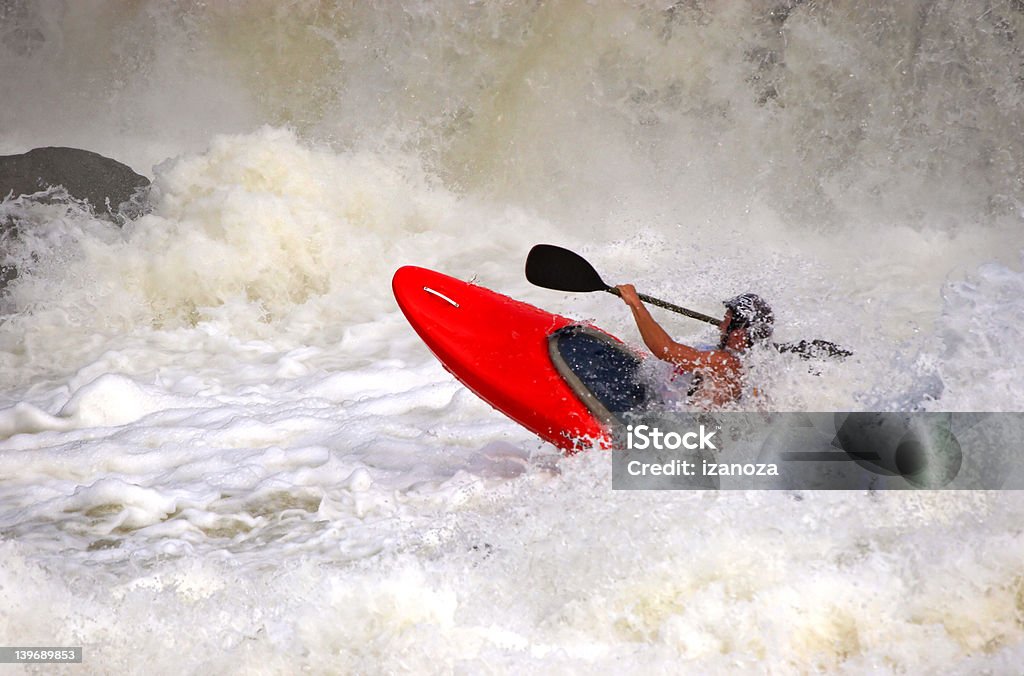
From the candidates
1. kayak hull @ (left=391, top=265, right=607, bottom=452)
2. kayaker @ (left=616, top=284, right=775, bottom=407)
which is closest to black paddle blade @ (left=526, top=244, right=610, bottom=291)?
kayak hull @ (left=391, top=265, right=607, bottom=452)

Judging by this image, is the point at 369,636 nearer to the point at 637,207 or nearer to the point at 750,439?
the point at 750,439

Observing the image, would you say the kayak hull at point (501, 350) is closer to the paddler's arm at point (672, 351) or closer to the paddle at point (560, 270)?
the paddle at point (560, 270)

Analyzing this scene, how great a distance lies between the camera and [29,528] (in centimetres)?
306

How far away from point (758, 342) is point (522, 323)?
85 centimetres

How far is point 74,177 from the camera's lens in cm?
616

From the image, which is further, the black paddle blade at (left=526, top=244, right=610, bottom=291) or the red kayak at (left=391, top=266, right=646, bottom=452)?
the black paddle blade at (left=526, top=244, right=610, bottom=291)

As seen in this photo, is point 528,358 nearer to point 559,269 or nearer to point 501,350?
point 501,350

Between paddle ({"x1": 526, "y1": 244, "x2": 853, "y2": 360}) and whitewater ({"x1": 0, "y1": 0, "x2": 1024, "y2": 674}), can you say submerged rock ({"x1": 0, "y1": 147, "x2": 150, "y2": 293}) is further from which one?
paddle ({"x1": 526, "y1": 244, "x2": 853, "y2": 360})

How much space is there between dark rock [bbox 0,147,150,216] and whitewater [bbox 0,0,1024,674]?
196 mm

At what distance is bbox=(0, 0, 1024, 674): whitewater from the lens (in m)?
2.24
